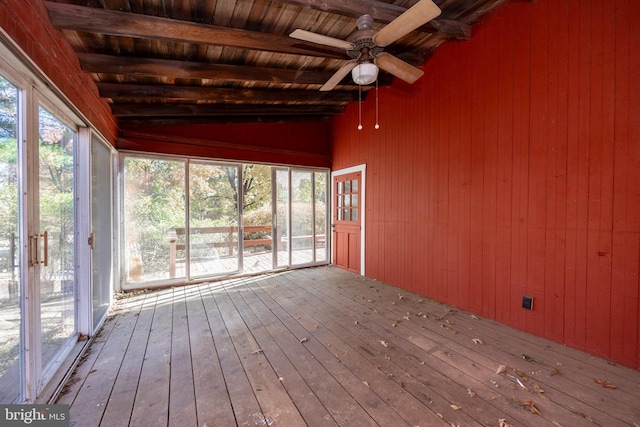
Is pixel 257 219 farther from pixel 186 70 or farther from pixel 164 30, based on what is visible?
pixel 164 30

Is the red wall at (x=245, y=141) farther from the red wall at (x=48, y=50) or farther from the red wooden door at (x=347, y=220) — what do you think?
the red wall at (x=48, y=50)

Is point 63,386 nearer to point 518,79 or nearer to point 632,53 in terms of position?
point 518,79

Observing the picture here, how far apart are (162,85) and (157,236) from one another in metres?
2.18

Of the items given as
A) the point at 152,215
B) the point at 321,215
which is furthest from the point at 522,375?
the point at 152,215

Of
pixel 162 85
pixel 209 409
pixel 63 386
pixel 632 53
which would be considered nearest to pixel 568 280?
pixel 632 53

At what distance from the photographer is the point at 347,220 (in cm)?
543

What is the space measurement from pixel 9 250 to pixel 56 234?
74 centimetres

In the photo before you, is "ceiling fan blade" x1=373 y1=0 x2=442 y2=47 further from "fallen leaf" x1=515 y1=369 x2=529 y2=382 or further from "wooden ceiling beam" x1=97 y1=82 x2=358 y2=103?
"fallen leaf" x1=515 y1=369 x2=529 y2=382

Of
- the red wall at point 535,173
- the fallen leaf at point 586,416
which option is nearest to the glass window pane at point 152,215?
the red wall at point 535,173

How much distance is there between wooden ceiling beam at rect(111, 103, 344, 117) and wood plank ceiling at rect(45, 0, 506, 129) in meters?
0.01

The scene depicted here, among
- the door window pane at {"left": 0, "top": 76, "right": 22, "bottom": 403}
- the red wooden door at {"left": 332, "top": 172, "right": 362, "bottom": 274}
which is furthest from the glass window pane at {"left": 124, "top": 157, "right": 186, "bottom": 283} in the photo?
the red wooden door at {"left": 332, "top": 172, "right": 362, "bottom": 274}

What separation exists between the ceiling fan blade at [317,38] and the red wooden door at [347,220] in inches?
113

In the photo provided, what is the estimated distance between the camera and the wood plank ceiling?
226 cm

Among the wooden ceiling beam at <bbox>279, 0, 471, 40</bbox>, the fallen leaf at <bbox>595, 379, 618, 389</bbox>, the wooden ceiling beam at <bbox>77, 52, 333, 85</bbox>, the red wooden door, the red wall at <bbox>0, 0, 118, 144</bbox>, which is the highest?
the wooden ceiling beam at <bbox>279, 0, 471, 40</bbox>
